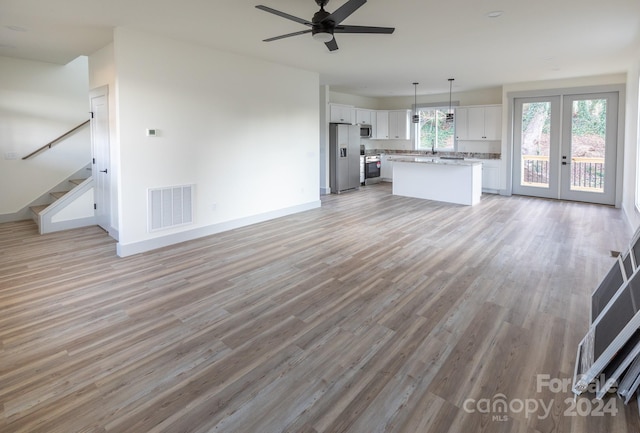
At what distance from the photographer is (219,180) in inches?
236

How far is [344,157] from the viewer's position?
10.1 metres

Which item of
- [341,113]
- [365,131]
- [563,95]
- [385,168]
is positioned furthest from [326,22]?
[385,168]

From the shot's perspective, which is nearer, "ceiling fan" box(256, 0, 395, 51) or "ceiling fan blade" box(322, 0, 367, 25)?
"ceiling fan blade" box(322, 0, 367, 25)

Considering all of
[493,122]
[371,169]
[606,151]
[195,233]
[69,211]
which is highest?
[493,122]

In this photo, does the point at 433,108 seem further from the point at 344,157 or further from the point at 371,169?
the point at 344,157

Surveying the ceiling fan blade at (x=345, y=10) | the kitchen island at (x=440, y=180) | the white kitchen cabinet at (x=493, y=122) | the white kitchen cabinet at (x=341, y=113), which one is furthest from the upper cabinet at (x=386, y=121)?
the ceiling fan blade at (x=345, y=10)

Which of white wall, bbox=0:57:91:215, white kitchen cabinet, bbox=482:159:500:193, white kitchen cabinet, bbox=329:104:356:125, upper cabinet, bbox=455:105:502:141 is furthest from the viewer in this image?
white kitchen cabinet, bbox=329:104:356:125

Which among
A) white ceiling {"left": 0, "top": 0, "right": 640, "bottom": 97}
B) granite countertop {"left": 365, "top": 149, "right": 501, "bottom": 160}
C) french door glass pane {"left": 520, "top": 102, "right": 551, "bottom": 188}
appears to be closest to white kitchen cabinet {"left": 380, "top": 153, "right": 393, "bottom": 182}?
granite countertop {"left": 365, "top": 149, "right": 501, "bottom": 160}

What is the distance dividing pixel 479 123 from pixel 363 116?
3.41 metres

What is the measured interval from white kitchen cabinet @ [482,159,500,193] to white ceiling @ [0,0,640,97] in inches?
106

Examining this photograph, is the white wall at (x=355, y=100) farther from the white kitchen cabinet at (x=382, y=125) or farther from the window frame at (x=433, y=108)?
the window frame at (x=433, y=108)

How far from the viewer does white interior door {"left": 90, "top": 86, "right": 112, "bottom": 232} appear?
5.66 meters

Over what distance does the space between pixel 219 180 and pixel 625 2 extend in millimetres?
5498

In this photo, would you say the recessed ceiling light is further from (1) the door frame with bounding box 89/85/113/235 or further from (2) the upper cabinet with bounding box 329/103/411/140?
(2) the upper cabinet with bounding box 329/103/411/140
